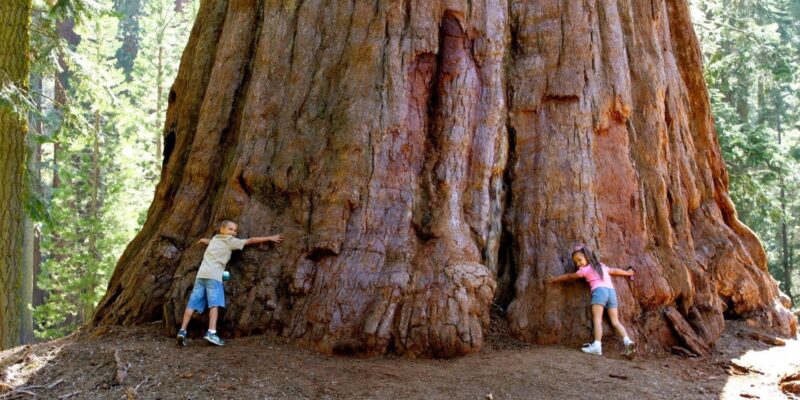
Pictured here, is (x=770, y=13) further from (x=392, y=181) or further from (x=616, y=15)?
(x=392, y=181)

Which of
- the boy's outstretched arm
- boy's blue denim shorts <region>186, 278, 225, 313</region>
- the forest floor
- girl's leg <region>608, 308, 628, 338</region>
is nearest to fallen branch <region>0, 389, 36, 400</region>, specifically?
the forest floor

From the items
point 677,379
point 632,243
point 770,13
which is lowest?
point 677,379

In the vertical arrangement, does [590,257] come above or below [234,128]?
below

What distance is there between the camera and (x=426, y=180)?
658cm

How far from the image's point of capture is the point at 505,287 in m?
6.88

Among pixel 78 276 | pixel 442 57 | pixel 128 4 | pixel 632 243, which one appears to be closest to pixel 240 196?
pixel 442 57

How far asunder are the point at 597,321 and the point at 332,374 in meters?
2.58

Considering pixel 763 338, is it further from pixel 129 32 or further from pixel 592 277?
pixel 129 32

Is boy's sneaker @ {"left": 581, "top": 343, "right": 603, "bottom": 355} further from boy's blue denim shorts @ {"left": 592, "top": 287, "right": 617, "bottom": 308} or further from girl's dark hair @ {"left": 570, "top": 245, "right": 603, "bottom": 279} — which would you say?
girl's dark hair @ {"left": 570, "top": 245, "right": 603, "bottom": 279}

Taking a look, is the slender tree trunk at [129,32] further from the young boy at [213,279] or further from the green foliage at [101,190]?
the young boy at [213,279]

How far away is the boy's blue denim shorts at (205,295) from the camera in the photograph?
6176 mm

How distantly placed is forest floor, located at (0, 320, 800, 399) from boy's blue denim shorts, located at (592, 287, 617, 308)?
0.39 metres

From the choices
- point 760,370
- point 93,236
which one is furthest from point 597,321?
point 93,236

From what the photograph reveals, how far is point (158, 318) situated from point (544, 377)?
3.83 meters
